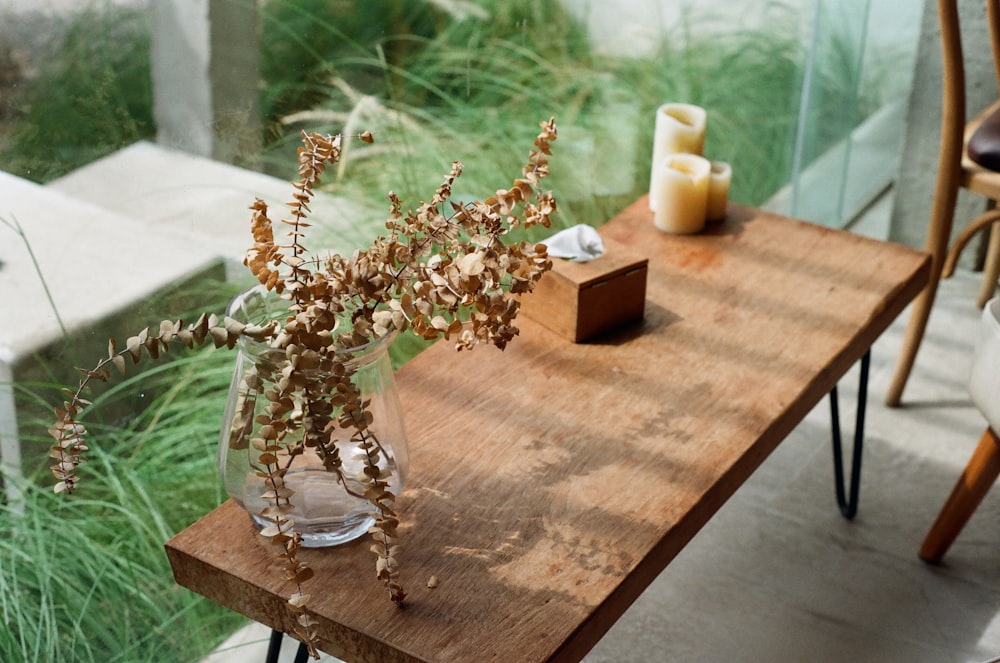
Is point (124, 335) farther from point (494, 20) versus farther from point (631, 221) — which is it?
point (494, 20)

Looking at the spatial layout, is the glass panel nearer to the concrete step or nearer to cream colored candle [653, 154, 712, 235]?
cream colored candle [653, 154, 712, 235]

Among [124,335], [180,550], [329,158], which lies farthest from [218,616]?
[329,158]

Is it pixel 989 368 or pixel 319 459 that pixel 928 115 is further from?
pixel 319 459

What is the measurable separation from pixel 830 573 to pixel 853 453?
0.71 ft

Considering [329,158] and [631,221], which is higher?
[329,158]

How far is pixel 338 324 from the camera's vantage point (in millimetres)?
1214

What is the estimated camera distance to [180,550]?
1230 mm

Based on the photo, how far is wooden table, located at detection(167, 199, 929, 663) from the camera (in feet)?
3.82

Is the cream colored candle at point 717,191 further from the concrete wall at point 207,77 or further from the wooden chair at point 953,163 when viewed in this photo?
the concrete wall at point 207,77

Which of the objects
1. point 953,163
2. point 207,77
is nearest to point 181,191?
point 207,77

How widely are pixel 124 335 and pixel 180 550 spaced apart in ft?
1.68

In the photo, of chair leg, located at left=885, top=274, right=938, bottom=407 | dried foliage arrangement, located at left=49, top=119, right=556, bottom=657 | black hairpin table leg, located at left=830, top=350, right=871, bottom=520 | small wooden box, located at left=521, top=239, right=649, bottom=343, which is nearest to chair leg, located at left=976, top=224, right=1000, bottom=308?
chair leg, located at left=885, top=274, right=938, bottom=407

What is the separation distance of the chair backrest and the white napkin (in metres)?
0.65

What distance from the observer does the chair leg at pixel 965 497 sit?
1923 millimetres
